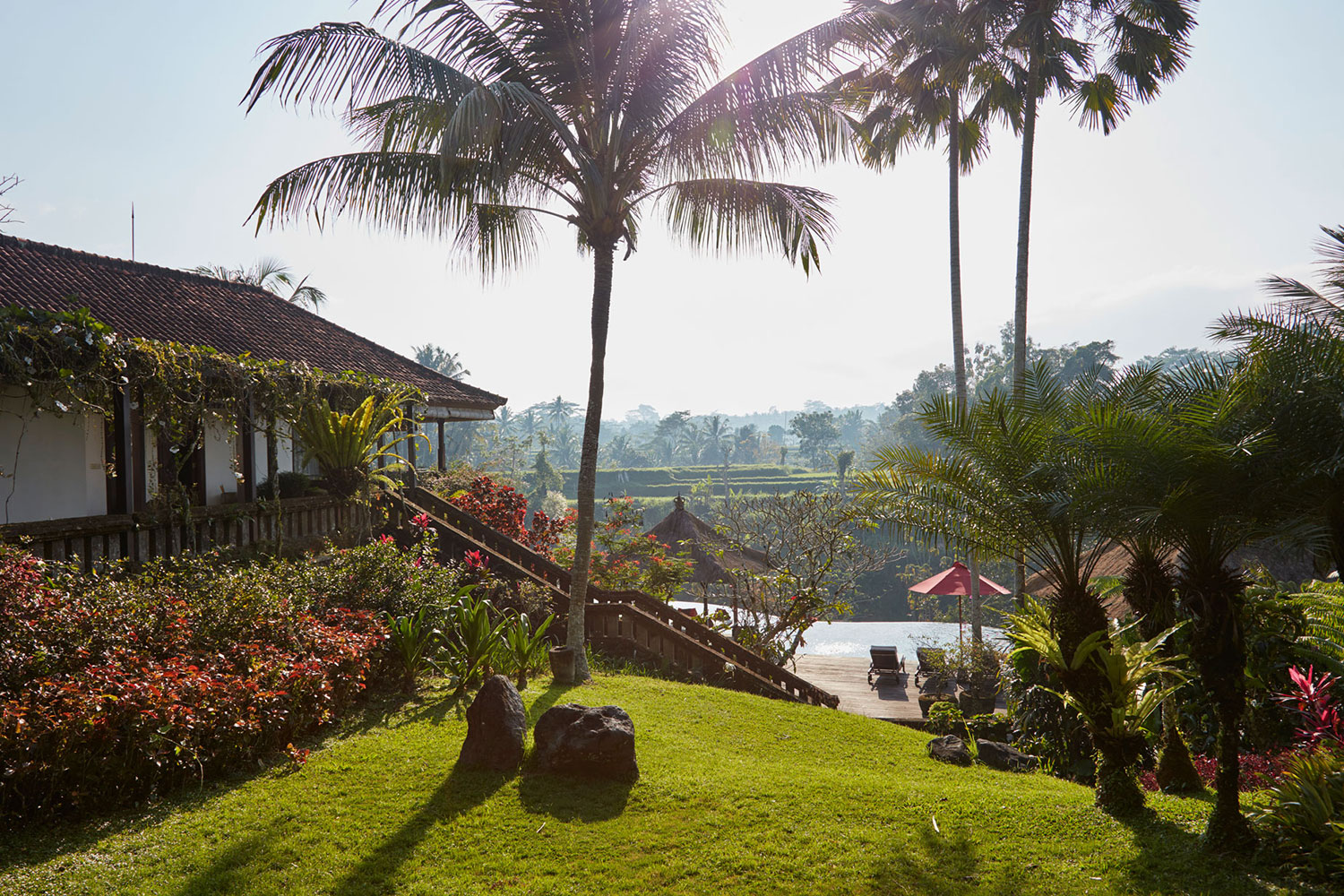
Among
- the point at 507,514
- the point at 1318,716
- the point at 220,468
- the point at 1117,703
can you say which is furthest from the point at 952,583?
the point at 220,468

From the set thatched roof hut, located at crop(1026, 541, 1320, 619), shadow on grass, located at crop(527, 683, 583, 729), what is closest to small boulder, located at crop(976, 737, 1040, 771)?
shadow on grass, located at crop(527, 683, 583, 729)

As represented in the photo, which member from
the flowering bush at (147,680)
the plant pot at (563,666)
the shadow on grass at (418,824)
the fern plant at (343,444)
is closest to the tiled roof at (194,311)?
the fern plant at (343,444)

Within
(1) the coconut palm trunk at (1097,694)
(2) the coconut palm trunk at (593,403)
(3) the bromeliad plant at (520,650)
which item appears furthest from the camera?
(2) the coconut palm trunk at (593,403)

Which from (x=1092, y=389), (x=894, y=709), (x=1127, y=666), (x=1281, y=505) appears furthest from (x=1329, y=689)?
(x=894, y=709)

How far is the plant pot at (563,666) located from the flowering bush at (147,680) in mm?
2141

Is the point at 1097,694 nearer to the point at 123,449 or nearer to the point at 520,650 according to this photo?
the point at 520,650

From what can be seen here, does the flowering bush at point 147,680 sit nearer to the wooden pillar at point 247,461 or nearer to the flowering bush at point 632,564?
the wooden pillar at point 247,461

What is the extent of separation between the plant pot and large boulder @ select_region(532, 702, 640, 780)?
256 centimetres

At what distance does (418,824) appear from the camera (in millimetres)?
5004

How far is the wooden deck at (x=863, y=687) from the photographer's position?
12.6m

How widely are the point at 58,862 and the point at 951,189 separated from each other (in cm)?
1889

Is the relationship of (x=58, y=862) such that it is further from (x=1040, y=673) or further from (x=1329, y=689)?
(x=1329, y=689)

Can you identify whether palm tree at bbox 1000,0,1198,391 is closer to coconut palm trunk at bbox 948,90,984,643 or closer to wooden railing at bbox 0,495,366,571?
coconut palm trunk at bbox 948,90,984,643

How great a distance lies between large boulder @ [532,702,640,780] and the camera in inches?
225
